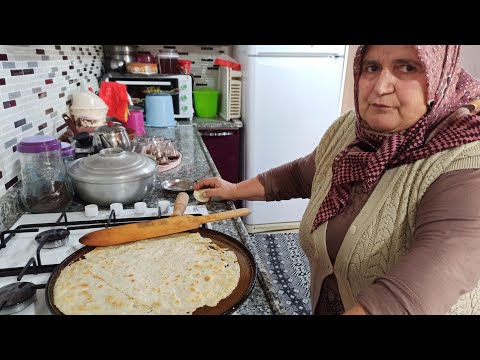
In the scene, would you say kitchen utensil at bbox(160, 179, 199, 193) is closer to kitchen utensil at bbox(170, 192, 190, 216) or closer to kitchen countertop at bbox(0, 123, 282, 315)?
kitchen countertop at bbox(0, 123, 282, 315)

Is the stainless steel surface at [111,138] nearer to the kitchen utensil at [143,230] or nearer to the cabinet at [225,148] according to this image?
the kitchen utensil at [143,230]

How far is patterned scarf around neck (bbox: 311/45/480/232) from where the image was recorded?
0.86m

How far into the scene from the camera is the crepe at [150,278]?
28.6 inches

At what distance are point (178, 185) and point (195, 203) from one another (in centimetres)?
15

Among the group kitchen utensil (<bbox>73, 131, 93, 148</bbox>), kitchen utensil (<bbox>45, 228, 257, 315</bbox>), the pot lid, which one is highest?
the pot lid

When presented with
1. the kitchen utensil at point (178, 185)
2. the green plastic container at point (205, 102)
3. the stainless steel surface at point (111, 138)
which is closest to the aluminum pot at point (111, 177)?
the kitchen utensil at point (178, 185)

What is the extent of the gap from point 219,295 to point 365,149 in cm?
66

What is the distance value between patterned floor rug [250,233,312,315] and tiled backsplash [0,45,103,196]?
1324mm

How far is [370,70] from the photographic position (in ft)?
3.23

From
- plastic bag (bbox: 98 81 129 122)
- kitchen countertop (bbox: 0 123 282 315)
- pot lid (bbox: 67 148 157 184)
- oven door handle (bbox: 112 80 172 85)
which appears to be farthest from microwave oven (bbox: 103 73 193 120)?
pot lid (bbox: 67 148 157 184)

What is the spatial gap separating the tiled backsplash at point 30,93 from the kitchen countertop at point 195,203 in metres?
0.08

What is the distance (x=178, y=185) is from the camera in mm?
1389

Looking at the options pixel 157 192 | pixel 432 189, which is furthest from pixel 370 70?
pixel 157 192
